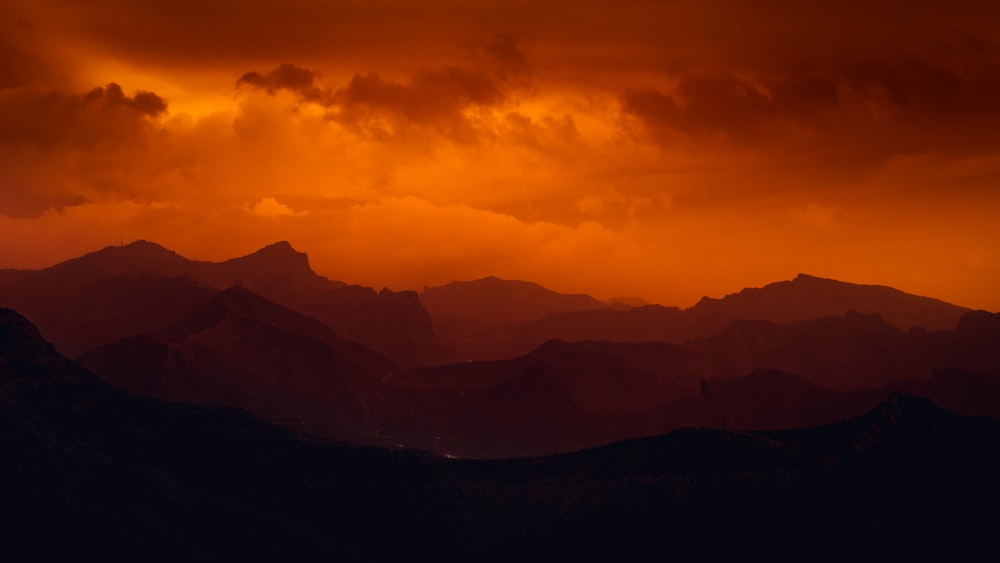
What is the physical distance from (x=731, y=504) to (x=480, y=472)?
30.0 m

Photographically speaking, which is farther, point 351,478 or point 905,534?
point 351,478

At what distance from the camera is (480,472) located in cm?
12200

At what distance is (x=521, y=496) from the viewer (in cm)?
11375

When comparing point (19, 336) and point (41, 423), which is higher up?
point (19, 336)

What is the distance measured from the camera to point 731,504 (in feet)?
340

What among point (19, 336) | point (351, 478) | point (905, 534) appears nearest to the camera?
point (905, 534)

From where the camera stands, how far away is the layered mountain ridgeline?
96688mm

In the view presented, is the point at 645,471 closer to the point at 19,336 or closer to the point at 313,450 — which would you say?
the point at 313,450

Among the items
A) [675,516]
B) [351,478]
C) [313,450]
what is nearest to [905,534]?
[675,516]

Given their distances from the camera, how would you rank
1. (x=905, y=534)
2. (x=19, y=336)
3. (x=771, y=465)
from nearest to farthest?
(x=905, y=534), (x=771, y=465), (x=19, y=336)

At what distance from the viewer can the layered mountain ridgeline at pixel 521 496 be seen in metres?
96.7

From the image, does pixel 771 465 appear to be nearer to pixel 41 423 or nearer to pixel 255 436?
pixel 255 436

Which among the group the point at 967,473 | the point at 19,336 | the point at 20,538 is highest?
the point at 19,336

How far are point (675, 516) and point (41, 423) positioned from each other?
197 feet
